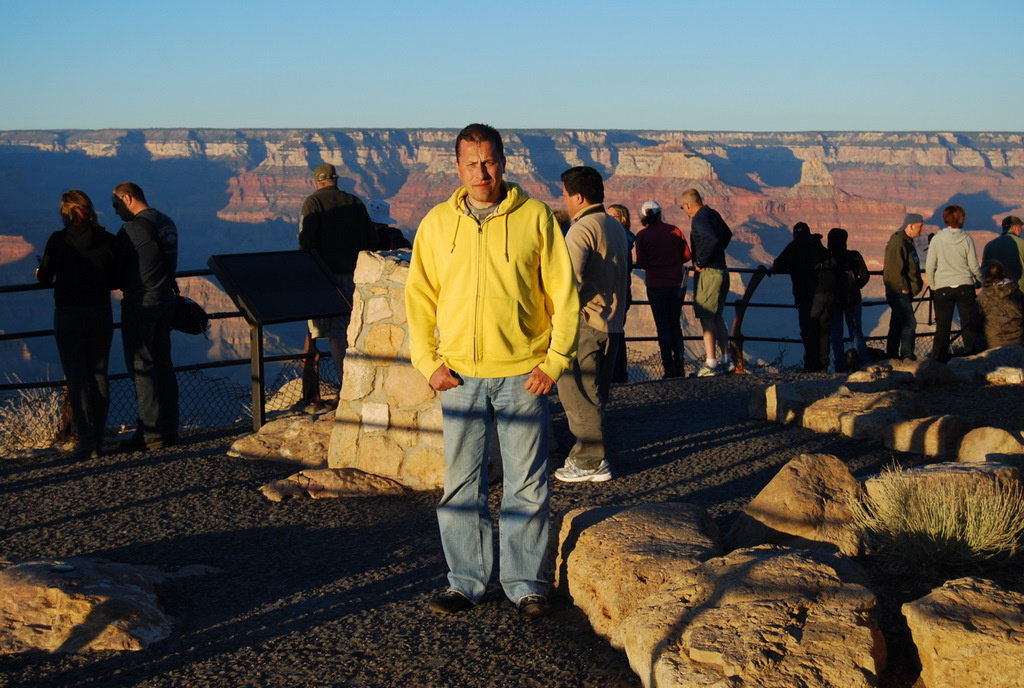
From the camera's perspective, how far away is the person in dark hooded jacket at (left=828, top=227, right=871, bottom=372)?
981 centimetres

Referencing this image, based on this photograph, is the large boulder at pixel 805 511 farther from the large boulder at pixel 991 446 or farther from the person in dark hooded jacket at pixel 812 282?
the person in dark hooded jacket at pixel 812 282

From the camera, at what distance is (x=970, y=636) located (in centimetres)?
257

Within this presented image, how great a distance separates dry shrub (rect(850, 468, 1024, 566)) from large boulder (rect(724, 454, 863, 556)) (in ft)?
0.39

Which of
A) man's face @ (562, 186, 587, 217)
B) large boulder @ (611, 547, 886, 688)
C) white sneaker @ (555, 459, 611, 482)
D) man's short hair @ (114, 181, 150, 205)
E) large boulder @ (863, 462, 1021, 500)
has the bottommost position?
white sneaker @ (555, 459, 611, 482)

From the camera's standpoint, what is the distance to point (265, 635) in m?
3.47

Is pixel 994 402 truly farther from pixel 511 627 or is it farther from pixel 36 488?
pixel 36 488

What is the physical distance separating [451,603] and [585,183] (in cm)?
240

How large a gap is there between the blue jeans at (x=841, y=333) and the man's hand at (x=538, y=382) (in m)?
7.42

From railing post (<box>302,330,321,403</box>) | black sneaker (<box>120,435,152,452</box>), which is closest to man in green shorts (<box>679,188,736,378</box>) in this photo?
railing post (<box>302,330,321,403</box>)

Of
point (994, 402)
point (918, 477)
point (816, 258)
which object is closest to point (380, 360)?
point (918, 477)

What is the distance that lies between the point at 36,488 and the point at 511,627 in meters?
3.57

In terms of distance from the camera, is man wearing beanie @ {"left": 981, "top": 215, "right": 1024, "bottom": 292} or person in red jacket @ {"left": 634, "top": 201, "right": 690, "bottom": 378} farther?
man wearing beanie @ {"left": 981, "top": 215, "right": 1024, "bottom": 292}

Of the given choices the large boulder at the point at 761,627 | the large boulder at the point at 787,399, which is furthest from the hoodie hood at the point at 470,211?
the large boulder at the point at 787,399

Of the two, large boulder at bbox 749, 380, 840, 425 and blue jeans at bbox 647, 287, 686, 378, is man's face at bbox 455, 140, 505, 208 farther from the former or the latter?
blue jeans at bbox 647, 287, 686, 378
